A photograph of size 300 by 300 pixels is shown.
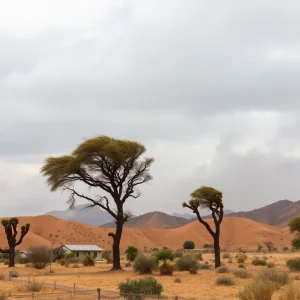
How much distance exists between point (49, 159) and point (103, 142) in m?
6.19

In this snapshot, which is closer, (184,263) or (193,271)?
(193,271)

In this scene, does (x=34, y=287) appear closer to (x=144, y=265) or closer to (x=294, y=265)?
(x=144, y=265)

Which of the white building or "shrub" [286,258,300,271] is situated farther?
the white building

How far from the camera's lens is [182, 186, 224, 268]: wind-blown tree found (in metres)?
46.6

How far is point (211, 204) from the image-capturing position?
48.2m

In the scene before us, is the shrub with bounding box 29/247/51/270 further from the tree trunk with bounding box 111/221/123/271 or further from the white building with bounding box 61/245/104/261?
the white building with bounding box 61/245/104/261

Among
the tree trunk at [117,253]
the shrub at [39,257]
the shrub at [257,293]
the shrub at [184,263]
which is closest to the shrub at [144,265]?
the shrub at [184,263]

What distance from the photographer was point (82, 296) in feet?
81.6

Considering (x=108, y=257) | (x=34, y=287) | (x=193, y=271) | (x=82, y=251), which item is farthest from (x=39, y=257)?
(x=34, y=287)

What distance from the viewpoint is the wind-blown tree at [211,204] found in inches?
1836

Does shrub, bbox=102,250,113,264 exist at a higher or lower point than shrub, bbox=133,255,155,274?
lower

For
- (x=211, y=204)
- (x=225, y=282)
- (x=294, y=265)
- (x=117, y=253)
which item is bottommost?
(x=225, y=282)

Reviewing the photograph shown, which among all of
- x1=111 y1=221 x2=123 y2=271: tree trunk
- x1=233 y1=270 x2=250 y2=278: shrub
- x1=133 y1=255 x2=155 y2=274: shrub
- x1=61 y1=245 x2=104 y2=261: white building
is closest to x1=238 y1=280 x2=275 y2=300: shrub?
x1=233 y1=270 x2=250 y2=278: shrub

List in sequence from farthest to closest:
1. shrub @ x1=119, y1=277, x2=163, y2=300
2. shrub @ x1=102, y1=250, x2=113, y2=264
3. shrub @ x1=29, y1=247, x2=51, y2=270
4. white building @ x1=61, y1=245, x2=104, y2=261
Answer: white building @ x1=61, y1=245, x2=104, y2=261 → shrub @ x1=102, y1=250, x2=113, y2=264 → shrub @ x1=29, y1=247, x2=51, y2=270 → shrub @ x1=119, y1=277, x2=163, y2=300
